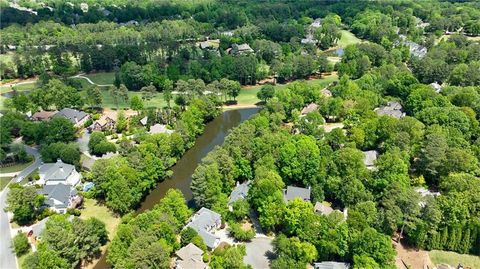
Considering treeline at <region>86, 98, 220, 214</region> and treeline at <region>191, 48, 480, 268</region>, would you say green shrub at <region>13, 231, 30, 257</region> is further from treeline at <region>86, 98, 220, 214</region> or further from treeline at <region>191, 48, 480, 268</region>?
treeline at <region>191, 48, 480, 268</region>

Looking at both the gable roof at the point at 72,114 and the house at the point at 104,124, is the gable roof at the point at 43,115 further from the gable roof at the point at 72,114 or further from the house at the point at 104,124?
the house at the point at 104,124

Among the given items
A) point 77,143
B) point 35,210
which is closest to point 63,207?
point 35,210

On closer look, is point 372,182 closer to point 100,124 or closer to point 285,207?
point 285,207

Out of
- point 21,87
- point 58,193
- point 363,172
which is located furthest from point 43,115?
point 363,172

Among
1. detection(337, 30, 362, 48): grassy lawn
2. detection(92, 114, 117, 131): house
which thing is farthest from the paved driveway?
detection(337, 30, 362, 48): grassy lawn

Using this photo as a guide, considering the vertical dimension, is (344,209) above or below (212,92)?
below

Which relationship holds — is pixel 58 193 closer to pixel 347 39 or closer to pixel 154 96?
pixel 154 96

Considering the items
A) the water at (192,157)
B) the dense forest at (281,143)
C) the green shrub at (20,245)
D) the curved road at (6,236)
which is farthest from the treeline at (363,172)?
the curved road at (6,236)
